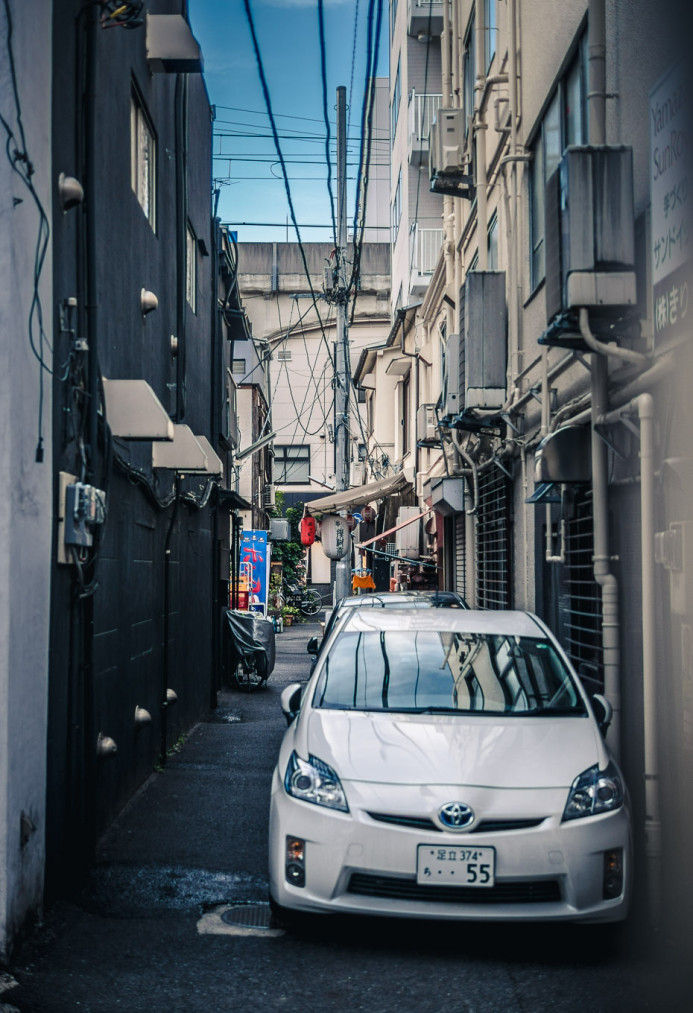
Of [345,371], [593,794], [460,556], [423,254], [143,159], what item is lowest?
[593,794]

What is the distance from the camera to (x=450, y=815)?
469cm

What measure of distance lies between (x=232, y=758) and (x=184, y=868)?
13.1 feet

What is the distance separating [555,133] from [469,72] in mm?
6387

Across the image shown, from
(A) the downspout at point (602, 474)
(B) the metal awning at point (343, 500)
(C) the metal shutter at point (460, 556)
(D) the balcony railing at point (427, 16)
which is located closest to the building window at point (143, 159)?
(A) the downspout at point (602, 474)

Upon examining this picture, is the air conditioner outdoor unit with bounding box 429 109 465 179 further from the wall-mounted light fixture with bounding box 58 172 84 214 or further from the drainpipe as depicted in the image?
the wall-mounted light fixture with bounding box 58 172 84 214

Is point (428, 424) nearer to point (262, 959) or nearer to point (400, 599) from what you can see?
point (400, 599)

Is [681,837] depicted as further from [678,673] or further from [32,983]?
[32,983]

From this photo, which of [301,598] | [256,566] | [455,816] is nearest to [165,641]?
[455,816]

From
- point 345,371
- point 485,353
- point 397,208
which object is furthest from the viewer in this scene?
point 397,208

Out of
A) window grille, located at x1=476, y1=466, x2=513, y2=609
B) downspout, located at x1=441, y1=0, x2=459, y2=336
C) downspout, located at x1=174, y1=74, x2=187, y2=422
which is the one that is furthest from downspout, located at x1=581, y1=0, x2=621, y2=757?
downspout, located at x1=441, y1=0, x2=459, y2=336

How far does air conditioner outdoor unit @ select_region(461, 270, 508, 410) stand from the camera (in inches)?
441

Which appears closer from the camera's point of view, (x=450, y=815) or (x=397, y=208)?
(x=450, y=815)

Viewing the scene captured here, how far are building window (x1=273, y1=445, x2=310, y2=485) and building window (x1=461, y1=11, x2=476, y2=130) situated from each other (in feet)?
98.5

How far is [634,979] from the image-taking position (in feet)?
15.0
